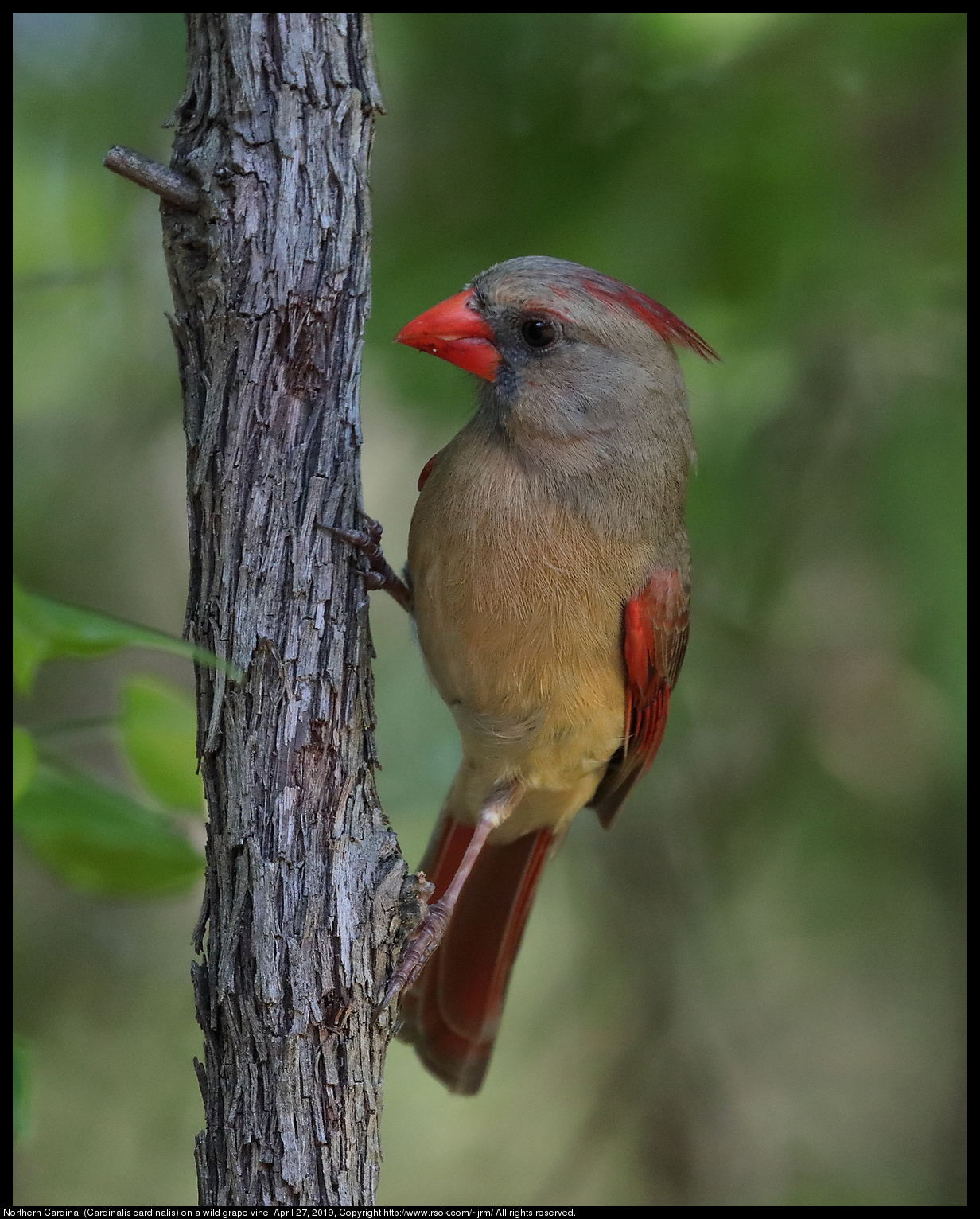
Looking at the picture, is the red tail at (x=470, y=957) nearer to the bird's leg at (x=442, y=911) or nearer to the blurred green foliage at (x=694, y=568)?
the bird's leg at (x=442, y=911)

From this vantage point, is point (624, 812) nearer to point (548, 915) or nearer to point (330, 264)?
point (548, 915)

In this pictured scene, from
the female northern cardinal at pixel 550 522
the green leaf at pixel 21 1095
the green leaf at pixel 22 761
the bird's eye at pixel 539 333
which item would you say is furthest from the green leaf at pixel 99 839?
the bird's eye at pixel 539 333

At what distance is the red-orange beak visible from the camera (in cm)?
289

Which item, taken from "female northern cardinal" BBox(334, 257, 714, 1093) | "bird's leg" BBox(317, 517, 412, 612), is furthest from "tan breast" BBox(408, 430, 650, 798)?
"bird's leg" BBox(317, 517, 412, 612)

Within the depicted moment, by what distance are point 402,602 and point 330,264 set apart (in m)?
1.03

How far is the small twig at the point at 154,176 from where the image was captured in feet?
7.13

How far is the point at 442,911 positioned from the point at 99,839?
0.99 m

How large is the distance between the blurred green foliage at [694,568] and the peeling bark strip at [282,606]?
140cm

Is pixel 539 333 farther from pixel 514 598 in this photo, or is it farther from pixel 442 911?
pixel 442 911

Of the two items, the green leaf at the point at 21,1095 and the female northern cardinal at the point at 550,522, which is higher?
the female northern cardinal at the point at 550,522

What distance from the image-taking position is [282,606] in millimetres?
2232

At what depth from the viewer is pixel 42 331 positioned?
410cm

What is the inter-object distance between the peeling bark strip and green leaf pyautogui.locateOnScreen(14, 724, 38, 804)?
0.54m

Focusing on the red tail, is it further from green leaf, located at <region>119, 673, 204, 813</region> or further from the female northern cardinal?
green leaf, located at <region>119, 673, 204, 813</region>
